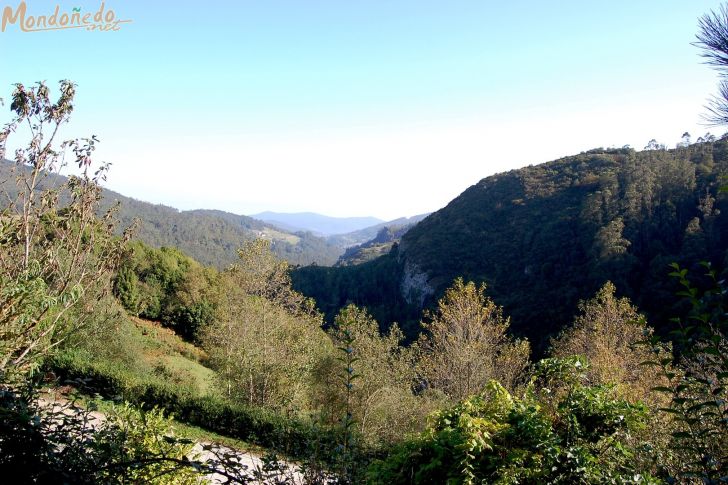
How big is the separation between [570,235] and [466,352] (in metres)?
44.7

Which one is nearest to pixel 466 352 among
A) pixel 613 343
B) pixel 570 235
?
pixel 613 343

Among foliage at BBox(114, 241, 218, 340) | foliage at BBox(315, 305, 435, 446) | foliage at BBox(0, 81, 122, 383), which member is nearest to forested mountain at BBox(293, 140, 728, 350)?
foliage at BBox(315, 305, 435, 446)

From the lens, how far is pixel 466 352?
517 inches

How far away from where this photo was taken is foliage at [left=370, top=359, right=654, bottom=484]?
11.0 feet

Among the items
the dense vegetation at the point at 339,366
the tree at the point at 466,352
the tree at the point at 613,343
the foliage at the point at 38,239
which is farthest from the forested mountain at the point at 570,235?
the foliage at the point at 38,239

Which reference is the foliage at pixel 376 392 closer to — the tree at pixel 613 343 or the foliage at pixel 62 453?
the tree at pixel 613 343

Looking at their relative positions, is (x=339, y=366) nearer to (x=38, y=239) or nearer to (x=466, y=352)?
(x=466, y=352)

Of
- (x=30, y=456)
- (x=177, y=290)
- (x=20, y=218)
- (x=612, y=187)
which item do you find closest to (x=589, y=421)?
(x=30, y=456)

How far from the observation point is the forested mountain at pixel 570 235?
136 ft

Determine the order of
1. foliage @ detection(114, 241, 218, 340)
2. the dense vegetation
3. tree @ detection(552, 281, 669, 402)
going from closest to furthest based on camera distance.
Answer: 1. the dense vegetation
2. tree @ detection(552, 281, 669, 402)
3. foliage @ detection(114, 241, 218, 340)

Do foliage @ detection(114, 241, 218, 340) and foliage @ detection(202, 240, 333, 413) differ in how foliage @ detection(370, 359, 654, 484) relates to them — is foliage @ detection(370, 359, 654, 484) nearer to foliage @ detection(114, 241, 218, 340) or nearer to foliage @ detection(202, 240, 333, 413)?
→ foliage @ detection(202, 240, 333, 413)

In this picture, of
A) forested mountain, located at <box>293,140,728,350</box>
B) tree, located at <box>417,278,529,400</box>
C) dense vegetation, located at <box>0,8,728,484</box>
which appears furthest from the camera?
forested mountain, located at <box>293,140,728,350</box>

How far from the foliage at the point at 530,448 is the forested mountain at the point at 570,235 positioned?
34.2 metres

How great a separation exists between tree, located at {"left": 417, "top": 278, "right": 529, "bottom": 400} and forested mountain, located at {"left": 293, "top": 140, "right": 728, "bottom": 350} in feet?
82.2
